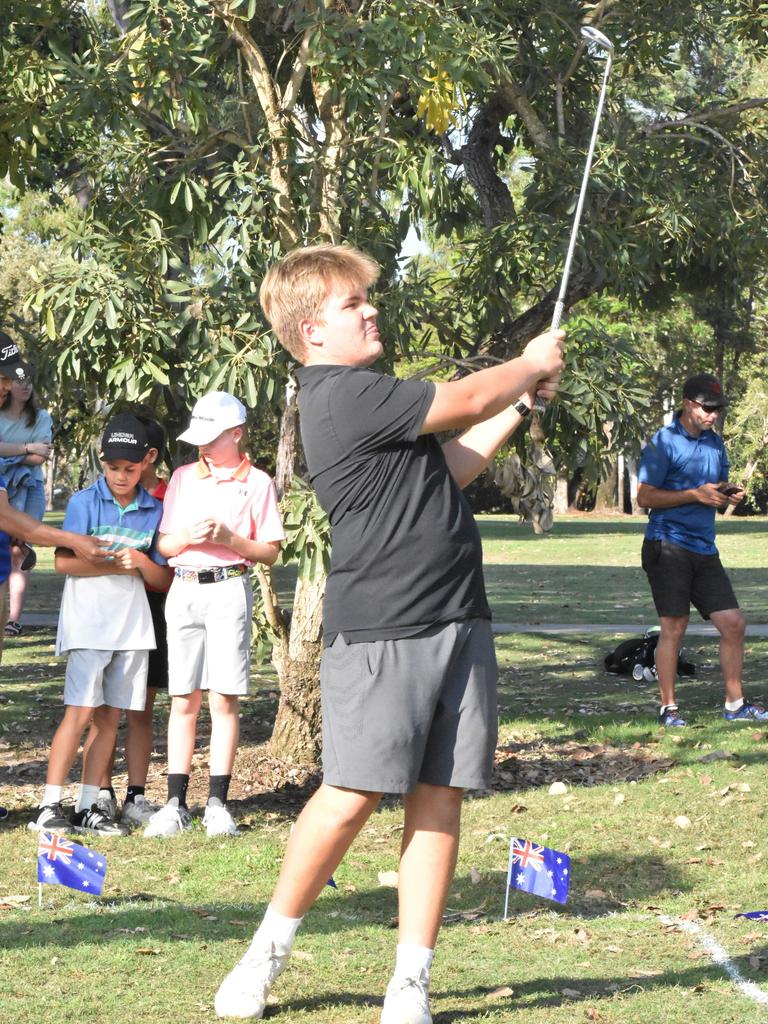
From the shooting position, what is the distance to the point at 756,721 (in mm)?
8867

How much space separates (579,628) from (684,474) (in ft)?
20.5

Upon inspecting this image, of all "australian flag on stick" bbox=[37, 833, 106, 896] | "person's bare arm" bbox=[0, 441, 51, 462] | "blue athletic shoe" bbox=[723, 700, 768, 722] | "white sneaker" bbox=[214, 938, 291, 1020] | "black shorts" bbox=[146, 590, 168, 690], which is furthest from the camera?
"blue athletic shoe" bbox=[723, 700, 768, 722]

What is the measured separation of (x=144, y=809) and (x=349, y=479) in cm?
328

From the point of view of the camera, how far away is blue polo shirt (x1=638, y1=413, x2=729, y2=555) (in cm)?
877

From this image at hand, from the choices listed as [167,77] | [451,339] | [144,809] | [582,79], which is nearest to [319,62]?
[167,77]

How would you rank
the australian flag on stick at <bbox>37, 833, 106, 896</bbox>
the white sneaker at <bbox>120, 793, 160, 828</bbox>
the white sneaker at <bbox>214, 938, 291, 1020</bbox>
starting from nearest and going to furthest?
the white sneaker at <bbox>214, 938, 291, 1020</bbox> < the australian flag on stick at <bbox>37, 833, 106, 896</bbox> < the white sneaker at <bbox>120, 793, 160, 828</bbox>

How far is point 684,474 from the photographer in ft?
29.0

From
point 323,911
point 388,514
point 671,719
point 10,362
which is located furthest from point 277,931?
point 671,719

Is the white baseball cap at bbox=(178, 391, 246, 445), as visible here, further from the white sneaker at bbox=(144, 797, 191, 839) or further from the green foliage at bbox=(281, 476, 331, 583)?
the white sneaker at bbox=(144, 797, 191, 839)

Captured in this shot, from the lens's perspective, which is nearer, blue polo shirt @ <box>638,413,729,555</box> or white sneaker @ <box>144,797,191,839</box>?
white sneaker @ <box>144,797,191,839</box>

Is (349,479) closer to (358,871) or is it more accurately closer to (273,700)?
(358,871)

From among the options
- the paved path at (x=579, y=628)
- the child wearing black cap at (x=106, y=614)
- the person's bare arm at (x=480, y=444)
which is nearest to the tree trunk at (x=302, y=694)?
the child wearing black cap at (x=106, y=614)

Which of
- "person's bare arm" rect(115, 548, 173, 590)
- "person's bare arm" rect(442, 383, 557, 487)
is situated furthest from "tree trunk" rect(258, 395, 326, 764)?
"person's bare arm" rect(442, 383, 557, 487)

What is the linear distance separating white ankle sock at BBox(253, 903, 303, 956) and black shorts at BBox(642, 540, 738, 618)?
5332 mm
